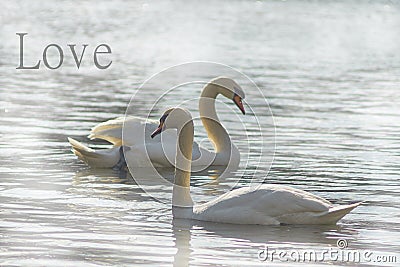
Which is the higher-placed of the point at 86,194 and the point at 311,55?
the point at 311,55

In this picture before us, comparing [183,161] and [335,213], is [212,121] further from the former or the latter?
[335,213]

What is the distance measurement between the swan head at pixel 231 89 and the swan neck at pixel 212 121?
12cm

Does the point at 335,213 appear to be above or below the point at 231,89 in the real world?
below

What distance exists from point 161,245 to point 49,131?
641 cm

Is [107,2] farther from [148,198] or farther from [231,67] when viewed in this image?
[148,198]

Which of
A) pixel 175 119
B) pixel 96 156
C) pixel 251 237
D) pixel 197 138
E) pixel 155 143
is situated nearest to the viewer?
pixel 251 237

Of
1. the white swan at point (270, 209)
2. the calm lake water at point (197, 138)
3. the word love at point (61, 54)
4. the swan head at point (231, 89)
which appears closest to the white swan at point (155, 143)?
the swan head at point (231, 89)

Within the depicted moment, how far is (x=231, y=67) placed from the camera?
77.3 feet

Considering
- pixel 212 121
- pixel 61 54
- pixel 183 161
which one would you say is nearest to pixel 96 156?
pixel 212 121

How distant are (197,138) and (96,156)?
8.40ft

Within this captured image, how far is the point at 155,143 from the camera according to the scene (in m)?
12.8

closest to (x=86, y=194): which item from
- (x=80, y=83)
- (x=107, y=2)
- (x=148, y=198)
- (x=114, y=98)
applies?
(x=148, y=198)

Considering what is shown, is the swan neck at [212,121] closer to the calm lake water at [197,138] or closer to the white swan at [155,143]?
the white swan at [155,143]

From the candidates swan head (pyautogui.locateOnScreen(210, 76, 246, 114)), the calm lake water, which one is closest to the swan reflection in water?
the calm lake water
